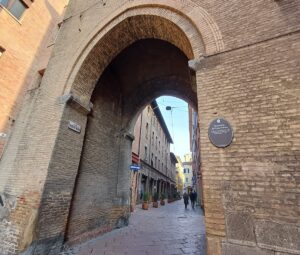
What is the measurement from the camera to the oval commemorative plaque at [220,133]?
336 cm

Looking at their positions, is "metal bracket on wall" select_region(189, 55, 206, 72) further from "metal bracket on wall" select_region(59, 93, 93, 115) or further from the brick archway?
"metal bracket on wall" select_region(59, 93, 93, 115)

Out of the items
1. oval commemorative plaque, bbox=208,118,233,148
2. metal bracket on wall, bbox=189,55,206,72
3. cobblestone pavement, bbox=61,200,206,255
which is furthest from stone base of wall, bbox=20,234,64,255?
metal bracket on wall, bbox=189,55,206,72

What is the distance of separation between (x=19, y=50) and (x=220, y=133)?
10716 mm

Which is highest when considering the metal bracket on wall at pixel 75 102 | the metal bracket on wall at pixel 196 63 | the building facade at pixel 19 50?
the building facade at pixel 19 50

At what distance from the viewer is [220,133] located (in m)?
3.43

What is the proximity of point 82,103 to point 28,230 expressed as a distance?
11.9ft

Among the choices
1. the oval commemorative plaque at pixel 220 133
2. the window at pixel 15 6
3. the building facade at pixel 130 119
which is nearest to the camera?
the building facade at pixel 130 119

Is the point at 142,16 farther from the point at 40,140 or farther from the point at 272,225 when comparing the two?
the point at 272,225

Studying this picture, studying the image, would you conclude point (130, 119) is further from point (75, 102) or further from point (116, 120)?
point (75, 102)

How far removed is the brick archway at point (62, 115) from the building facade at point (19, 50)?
225 centimetres

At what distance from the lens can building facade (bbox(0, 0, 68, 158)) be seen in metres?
8.42

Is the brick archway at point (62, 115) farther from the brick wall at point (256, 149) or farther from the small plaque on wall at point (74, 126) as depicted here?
the brick wall at point (256, 149)

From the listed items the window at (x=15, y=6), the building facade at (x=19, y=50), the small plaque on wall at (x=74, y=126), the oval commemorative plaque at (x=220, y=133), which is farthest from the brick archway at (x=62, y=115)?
the window at (x=15, y=6)

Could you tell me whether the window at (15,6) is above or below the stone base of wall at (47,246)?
above
